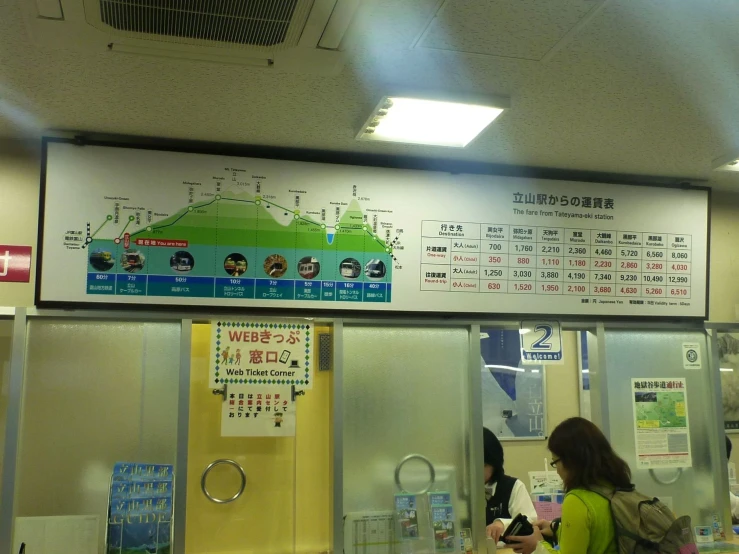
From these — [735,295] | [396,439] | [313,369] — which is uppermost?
[735,295]

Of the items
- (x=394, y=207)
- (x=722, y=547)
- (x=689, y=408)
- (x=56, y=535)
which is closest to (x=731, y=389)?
(x=689, y=408)

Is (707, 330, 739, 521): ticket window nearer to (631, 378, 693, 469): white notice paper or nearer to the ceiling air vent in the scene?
(631, 378, 693, 469): white notice paper

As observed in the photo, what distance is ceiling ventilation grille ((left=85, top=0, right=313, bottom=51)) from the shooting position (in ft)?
5.54

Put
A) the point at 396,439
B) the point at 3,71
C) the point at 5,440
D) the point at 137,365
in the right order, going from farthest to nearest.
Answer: the point at 396,439 → the point at 137,365 → the point at 5,440 → the point at 3,71

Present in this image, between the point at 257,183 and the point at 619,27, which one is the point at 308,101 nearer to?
the point at 257,183

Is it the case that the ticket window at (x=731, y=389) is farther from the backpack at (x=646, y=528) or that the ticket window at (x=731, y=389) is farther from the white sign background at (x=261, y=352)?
the white sign background at (x=261, y=352)

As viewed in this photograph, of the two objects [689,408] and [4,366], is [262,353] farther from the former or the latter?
[689,408]

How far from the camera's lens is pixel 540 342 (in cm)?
313

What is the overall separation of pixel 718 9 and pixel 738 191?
6.68 ft

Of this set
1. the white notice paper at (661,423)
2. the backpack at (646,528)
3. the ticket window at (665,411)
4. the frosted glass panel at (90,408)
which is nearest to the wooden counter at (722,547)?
the ticket window at (665,411)

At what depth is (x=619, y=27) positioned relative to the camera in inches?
73.7

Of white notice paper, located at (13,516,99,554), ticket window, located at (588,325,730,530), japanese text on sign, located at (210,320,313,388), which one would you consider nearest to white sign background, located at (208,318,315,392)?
japanese text on sign, located at (210,320,313,388)

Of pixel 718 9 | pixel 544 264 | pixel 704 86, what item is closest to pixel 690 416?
pixel 544 264

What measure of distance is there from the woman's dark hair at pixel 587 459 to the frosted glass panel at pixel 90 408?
1.50 meters
